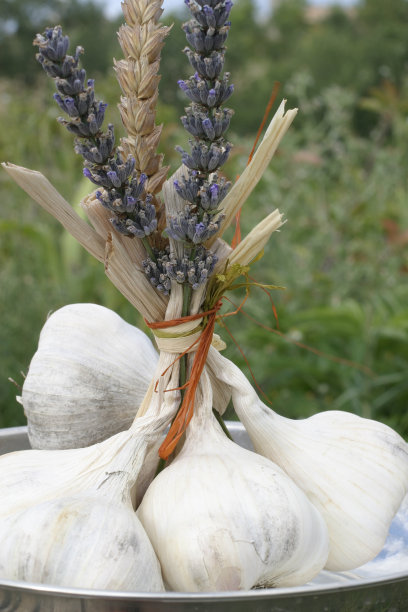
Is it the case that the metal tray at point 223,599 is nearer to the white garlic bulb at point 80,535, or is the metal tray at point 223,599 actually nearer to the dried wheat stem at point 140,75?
the white garlic bulb at point 80,535

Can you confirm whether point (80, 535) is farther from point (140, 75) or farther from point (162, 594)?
point (140, 75)

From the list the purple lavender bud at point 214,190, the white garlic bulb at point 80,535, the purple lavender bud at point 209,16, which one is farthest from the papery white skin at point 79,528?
the purple lavender bud at point 209,16

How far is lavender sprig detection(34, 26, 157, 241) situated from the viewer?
53 centimetres

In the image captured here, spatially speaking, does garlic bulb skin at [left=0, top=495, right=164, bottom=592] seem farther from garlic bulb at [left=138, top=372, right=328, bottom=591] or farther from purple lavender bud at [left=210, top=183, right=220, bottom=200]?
purple lavender bud at [left=210, top=183, right=220, bottom=200]

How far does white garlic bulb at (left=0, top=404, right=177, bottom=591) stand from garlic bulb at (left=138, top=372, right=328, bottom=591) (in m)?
0.02

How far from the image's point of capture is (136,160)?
609mm

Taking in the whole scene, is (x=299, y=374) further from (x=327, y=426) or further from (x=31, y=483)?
(x=31, y=483)

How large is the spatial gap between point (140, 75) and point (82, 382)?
27 cm

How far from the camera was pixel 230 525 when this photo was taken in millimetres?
507

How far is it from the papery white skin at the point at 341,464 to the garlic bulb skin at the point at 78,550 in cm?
16

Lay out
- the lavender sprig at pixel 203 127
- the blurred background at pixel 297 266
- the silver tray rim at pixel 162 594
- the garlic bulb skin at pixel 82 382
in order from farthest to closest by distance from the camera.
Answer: the blurred background at pixel 297 266 < the garlic bulb skin at pixel 82 382 < the lavender sprig at pixel 203 127 < the silver tray rim at pixel 162 594

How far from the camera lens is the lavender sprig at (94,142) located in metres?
0.53

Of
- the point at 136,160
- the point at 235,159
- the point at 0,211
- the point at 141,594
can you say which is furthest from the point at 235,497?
the point at 0,211

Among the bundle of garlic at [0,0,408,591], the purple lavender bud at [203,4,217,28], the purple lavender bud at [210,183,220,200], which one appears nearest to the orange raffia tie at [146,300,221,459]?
the bundle of garlic at [0,0,408,591]
